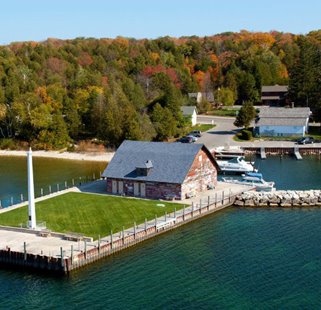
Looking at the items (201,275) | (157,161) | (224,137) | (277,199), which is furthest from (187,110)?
(201,275)

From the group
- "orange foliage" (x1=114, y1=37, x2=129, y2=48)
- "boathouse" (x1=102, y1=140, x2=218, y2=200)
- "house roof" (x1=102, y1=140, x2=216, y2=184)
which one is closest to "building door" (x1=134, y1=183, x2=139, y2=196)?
"boathouse" (x1=102, y1=140, x2=218, y2=200)

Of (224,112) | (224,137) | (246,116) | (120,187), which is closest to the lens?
(120,187)

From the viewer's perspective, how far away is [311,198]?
174 ft

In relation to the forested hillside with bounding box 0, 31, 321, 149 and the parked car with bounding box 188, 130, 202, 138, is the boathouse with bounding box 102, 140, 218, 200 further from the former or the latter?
the parked car with bounding box 188, 130, 202, 138

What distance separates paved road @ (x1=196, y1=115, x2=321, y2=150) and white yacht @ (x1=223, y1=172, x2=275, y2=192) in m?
20.0

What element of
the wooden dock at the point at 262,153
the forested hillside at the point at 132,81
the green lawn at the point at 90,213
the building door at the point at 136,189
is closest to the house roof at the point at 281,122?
the forested hillside at the point at 132,81

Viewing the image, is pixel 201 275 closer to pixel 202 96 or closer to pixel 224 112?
pixel 224 112

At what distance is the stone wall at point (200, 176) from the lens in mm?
52987

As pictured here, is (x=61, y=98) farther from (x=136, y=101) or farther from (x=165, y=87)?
(x=165, y=87)

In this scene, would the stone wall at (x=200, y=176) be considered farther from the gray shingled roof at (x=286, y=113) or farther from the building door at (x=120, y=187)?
the gray shingled roof at (x=286, y=113)

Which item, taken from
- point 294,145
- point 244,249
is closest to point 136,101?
point 294,145

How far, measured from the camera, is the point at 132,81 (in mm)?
110125

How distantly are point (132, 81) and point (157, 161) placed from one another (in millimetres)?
58134

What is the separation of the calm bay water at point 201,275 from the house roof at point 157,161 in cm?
643
